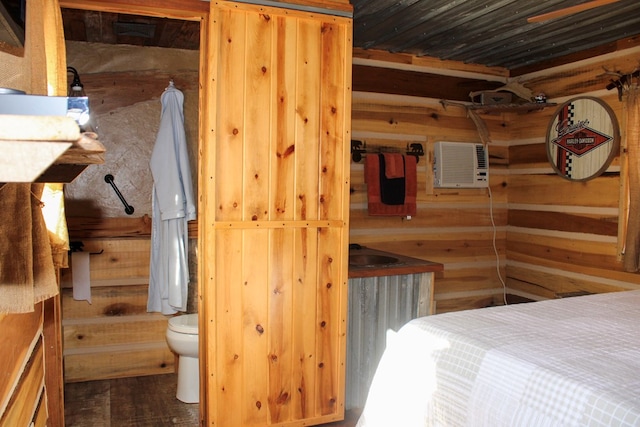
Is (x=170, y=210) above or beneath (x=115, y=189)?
beneath

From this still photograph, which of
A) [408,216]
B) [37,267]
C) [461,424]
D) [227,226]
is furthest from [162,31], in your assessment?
[461,424]

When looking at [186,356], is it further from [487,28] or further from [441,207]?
[487,28]

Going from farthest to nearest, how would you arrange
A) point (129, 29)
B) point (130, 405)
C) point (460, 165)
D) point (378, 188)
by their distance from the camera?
point (460, 165) < point (378, 188) < point (129, 29) < point (130, 405)

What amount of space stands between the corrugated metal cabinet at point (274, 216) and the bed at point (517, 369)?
102cm

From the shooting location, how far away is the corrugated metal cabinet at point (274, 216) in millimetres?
2783

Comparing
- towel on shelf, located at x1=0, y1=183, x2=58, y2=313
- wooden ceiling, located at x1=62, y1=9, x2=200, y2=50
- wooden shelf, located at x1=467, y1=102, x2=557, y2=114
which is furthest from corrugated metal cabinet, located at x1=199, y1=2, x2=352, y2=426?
wooden shelf, located at x1=467, y1=102, x2=557, y2=114

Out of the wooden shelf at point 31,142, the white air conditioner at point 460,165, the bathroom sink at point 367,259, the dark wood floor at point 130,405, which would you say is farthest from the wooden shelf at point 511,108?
the wooden shelf at point 31,142

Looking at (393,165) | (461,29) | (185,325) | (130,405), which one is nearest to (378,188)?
(393,165)

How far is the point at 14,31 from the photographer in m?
2.21

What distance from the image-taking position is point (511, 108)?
4.44 m

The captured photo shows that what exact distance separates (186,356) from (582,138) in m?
3.14

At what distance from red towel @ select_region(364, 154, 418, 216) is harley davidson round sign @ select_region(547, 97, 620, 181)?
1100mm

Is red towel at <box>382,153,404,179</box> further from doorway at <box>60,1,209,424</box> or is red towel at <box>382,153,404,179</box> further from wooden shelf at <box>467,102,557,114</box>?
doorway at <box>60,1,209,424</box>

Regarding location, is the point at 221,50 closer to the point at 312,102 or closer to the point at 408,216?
the point at 312,102
